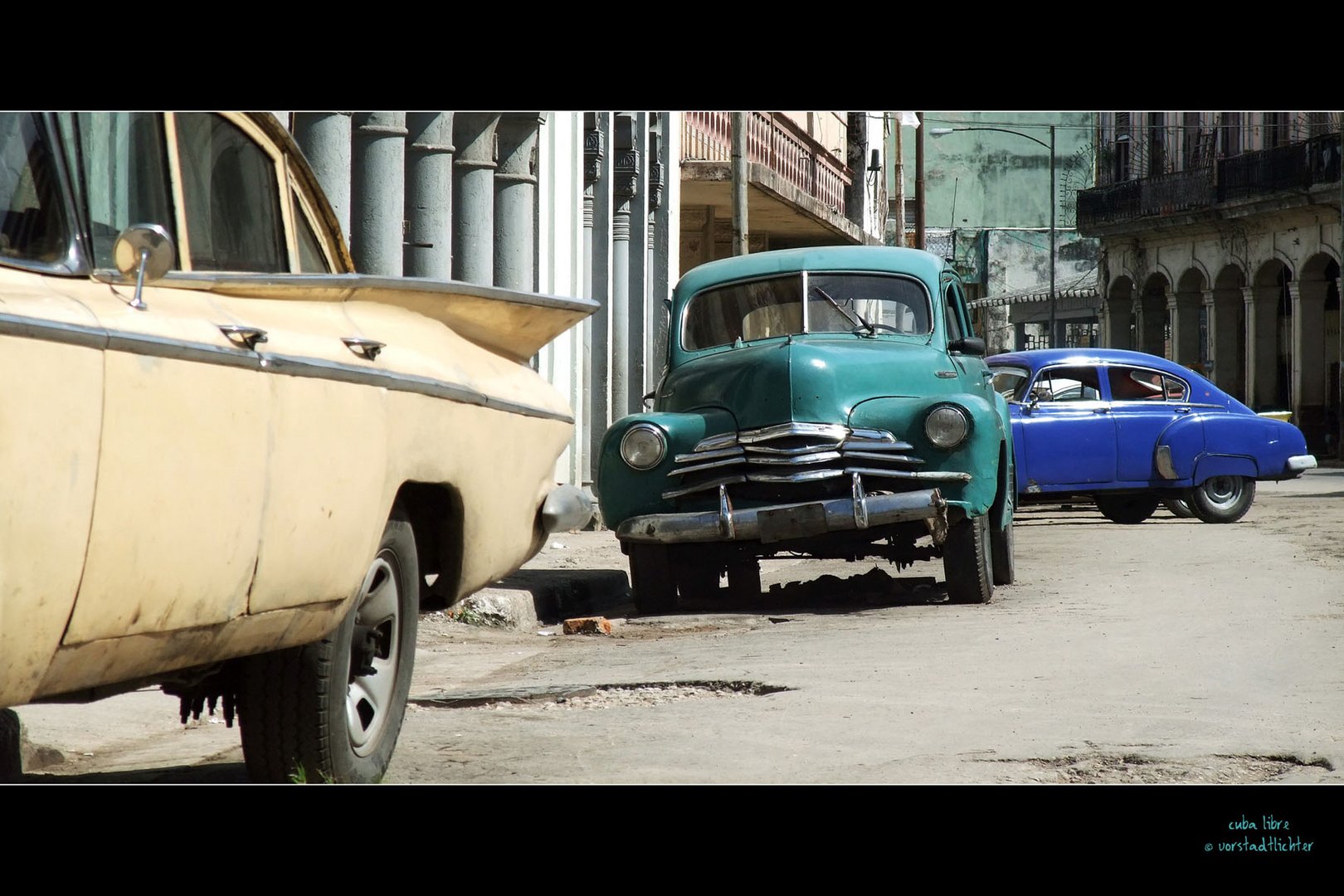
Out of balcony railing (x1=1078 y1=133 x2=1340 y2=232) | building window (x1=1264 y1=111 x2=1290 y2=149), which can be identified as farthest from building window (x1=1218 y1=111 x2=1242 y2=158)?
building window (x1=1264 y1=111 x2=1290 y2=149)

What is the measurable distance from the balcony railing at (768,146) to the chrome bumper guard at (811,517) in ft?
44.1

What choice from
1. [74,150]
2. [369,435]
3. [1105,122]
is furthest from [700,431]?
[1105,122]

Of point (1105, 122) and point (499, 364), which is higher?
point (1105, 122)

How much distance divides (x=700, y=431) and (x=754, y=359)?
0.51 meters

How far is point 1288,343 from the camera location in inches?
1629

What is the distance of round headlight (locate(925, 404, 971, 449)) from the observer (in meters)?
9.26

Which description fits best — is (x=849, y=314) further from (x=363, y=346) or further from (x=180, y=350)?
(x=180, y=350)

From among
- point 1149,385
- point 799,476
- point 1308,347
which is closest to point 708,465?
point 799,476

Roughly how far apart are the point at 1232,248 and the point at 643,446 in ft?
119

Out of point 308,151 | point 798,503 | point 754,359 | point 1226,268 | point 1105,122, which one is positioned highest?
point 1105,122

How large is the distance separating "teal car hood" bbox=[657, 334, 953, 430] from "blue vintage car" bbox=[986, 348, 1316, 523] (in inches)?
206

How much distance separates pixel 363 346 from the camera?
161 inches

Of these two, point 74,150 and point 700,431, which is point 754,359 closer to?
point 700,431

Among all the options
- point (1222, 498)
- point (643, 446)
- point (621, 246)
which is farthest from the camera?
point (621, 246)
